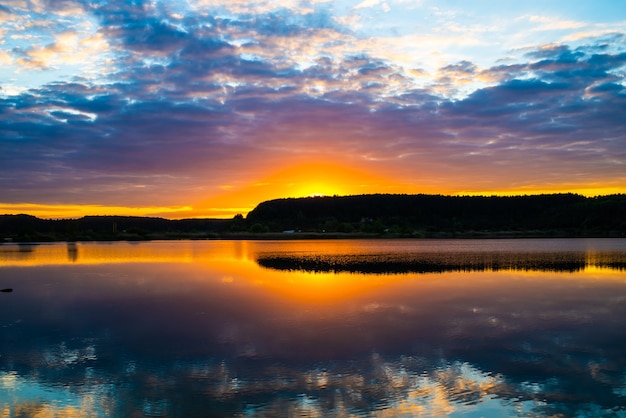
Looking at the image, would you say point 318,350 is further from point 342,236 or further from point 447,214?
point 447,214

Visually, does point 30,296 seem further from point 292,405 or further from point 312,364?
point 292,405

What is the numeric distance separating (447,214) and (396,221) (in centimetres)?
1385

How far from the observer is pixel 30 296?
22.3 m

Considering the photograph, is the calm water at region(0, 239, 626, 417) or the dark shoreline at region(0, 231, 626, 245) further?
the dark shoreline at region(0, 231, 626, 245)

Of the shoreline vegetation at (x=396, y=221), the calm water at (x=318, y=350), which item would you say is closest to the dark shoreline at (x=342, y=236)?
the shoreline vegetation at (x=396, y=221)

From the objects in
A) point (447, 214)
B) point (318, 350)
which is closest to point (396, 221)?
point (447, 214)

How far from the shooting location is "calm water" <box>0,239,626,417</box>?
884 cm

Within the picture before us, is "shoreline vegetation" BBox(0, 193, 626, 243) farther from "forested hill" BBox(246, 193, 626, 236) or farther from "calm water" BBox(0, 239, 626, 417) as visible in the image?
"calm water" BBox(0, 239, 626, 417)

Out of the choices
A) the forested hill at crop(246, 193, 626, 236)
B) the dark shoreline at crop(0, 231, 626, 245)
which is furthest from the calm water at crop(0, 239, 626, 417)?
the forested hill at crop(246, 193, 626, 236)

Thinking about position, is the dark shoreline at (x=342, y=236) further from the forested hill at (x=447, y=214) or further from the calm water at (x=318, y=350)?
the calm water at (x=318, y=350)

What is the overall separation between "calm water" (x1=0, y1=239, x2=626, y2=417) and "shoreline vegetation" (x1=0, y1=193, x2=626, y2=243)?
92202 mm

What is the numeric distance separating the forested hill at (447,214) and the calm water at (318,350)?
323ft

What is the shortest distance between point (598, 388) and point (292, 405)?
221 inches

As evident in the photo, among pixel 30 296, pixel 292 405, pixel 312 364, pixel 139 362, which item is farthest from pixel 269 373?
pixel 30 296
